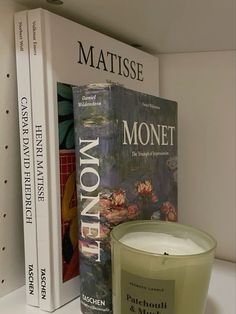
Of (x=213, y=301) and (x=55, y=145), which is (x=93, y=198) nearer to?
(x=55, y=145)

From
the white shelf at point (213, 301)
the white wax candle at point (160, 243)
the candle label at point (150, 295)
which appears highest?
the white wax candle at point (160, 243)

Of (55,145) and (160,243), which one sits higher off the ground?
(55,145)

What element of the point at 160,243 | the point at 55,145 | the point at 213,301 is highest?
the point at 55,145

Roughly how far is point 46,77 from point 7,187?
0.46 ft

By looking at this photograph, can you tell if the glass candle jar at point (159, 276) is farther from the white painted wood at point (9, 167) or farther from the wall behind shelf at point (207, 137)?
the wall behind shelf at point (207, 137)

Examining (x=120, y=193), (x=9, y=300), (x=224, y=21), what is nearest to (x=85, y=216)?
(x=120, y=193)

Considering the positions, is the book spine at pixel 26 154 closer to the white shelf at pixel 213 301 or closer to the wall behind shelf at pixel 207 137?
the white shelf at pixel 213 301

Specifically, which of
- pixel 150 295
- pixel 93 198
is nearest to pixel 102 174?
pixel 93 198

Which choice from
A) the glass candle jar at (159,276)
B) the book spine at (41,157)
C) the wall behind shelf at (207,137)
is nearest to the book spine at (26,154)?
the book spine at (41,157)

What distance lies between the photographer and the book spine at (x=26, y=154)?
0.42 m

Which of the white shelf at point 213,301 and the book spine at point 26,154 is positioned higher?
the book spine at point 26,154

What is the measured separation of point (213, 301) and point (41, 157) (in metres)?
0.29

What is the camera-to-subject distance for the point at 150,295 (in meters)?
0.34

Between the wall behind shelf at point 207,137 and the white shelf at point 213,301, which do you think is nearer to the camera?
the white shelf at point 213,301
